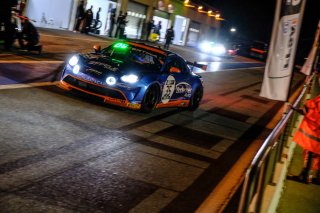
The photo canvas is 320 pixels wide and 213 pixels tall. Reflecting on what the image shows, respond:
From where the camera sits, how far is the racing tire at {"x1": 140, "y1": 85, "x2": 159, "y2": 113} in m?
9.44

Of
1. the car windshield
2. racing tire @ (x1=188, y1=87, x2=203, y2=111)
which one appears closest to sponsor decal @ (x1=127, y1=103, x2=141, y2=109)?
the car windshield

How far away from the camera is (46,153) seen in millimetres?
5840

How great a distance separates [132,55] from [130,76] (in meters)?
1.25

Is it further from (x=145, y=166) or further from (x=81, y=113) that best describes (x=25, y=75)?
(x=145, y=166)

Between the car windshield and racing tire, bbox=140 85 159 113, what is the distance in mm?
679

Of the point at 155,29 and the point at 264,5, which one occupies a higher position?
the point at 264,5

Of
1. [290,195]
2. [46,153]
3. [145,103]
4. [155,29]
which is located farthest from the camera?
[155,29]

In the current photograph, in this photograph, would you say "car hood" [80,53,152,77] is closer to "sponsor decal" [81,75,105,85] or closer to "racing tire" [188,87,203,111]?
"sponsor decal" [81,75,105,85]

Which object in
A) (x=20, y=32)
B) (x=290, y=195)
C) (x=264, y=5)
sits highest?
(x=264, y=5)

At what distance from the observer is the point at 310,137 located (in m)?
6.91

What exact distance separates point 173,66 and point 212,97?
194 inches

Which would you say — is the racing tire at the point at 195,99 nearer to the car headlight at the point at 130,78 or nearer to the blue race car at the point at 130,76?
the blue race car at the point at 130,76

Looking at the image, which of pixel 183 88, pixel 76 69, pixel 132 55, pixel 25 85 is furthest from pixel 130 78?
pixel 25 85

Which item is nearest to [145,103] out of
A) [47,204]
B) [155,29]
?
[47,204]
